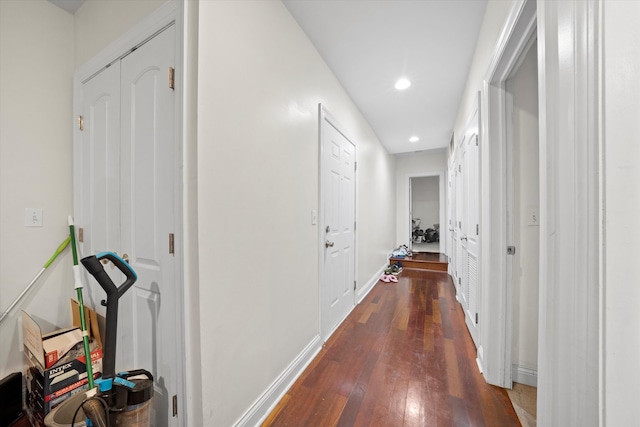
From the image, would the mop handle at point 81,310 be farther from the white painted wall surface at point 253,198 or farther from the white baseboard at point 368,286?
the white baseboard at point 368,286

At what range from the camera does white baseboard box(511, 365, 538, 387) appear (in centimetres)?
157

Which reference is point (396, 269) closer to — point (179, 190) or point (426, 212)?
point (426, 212)

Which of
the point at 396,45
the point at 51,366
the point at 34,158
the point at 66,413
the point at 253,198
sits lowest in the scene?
the point at 66,413

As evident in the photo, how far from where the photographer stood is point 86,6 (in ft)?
5.31

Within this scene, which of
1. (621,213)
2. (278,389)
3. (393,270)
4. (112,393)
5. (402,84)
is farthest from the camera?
(393,270)

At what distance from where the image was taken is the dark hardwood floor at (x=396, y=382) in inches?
53.1

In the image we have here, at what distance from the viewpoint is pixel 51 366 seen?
1.25 meters

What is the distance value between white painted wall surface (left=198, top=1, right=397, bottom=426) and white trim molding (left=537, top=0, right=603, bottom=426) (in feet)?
4.07

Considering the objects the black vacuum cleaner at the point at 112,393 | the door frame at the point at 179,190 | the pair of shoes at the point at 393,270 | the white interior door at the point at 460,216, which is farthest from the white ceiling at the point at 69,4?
the pair of shoes at the point at 393,270

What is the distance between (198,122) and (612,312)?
4.65ft

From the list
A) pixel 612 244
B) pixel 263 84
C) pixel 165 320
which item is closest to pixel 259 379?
pixel 165 320

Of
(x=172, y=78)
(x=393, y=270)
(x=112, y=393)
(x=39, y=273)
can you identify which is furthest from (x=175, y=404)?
(x=393, y=270)

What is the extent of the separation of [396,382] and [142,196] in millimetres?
1969

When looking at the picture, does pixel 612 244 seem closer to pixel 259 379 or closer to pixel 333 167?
pixel 259 379
